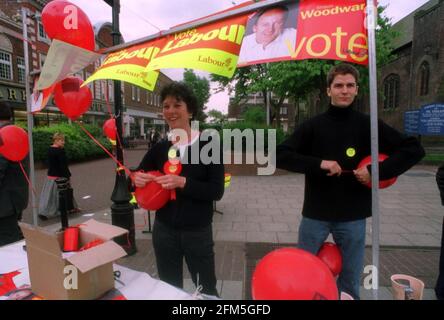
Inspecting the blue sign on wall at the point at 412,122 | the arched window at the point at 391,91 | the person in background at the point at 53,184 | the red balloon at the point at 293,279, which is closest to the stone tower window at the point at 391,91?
the arched window at the point at 391,91

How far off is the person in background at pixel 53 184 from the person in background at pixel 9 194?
10.1ft

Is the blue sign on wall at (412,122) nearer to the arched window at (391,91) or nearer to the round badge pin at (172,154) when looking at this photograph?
the arched window at (391,91)

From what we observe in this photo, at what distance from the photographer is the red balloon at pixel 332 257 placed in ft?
6.17

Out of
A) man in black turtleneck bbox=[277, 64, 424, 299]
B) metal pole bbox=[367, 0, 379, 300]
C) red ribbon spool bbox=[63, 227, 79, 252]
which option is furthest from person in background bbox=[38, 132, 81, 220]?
metal pole bbox=[367, 0, 379, 300]

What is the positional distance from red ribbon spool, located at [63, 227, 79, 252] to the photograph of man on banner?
1.47m

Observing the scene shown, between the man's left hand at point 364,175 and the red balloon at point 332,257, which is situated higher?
the man's left hand at point 364,175

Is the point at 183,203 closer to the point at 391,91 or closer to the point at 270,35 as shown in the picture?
the point at 270,35

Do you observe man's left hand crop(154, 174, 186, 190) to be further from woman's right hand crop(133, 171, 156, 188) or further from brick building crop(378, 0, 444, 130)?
brick building crop(378, 0, 444, 130)

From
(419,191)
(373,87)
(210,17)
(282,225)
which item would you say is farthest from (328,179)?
(419,191)

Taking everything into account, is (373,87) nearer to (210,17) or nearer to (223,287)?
(210,17)

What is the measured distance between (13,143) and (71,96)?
2.66 feet

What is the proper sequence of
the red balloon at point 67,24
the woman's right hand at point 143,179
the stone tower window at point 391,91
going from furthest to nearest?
the stone tower window at point 391,91 < the red balloon at point 67,24 < the woman's right hand at point 143,179

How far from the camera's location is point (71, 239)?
1771mm

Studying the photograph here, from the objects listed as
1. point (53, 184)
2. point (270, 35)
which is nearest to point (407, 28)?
point (53, 184)
